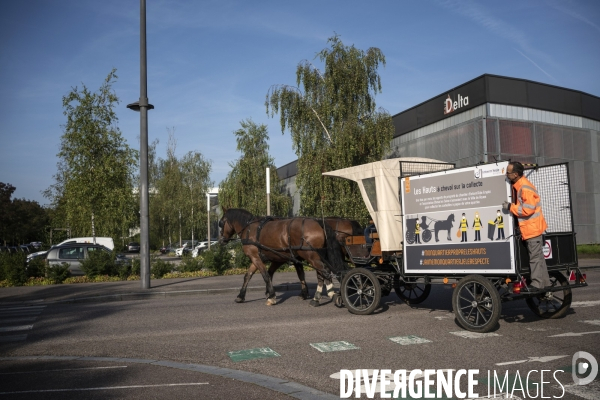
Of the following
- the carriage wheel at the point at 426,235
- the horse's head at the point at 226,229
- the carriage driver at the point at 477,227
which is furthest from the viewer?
the horse's head at the point at 226,229

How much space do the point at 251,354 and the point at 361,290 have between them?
11.6 feet

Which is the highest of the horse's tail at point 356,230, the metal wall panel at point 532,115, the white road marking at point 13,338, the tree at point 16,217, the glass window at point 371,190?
the metal wall panel at point 532,115

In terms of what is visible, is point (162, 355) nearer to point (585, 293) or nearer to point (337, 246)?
point (337, 246)

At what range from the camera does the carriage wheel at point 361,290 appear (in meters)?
9.98

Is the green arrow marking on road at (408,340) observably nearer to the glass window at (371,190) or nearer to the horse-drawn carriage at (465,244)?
the horse-drawn carriage at (465,244)

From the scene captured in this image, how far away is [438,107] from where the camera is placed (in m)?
33.3

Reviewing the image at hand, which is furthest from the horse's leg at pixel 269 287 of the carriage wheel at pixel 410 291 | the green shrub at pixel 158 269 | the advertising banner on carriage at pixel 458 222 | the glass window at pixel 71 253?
the glass window at pixel 71 253

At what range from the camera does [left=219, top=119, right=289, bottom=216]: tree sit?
44.0 metres

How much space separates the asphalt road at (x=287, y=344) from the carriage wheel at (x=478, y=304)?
8.8 inches

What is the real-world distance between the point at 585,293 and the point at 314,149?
18.5 m

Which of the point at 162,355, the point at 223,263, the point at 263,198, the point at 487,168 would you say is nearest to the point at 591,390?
the point at 487,168

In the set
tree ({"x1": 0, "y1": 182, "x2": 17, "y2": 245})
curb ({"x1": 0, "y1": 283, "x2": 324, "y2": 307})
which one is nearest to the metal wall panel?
curb ({"x1": 0, "y1": 283, "x2": 324, "y2": 307})

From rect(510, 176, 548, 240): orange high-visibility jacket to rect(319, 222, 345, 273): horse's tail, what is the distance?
4.11 m

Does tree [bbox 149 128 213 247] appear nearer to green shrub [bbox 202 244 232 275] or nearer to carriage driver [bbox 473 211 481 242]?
green shrub [bbox 202 244 232 275]
